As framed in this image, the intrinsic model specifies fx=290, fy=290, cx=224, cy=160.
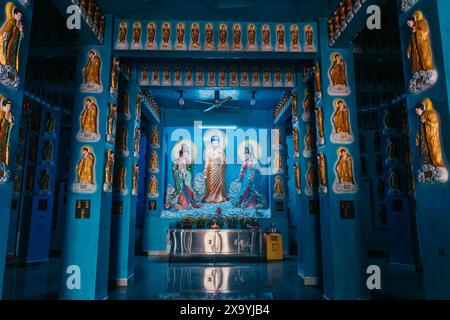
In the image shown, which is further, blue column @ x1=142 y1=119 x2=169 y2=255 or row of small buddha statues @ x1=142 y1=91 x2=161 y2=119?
blue column @ x1=142 y1=119 x2=169 y2=255

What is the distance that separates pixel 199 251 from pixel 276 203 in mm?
3485

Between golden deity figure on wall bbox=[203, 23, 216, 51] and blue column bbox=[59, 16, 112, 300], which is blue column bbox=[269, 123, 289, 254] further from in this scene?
blue column bbox=[59, 16, 112, 300]

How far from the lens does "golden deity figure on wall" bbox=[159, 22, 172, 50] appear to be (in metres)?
5.87

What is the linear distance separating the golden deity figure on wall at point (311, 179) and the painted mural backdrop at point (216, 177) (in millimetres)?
4193

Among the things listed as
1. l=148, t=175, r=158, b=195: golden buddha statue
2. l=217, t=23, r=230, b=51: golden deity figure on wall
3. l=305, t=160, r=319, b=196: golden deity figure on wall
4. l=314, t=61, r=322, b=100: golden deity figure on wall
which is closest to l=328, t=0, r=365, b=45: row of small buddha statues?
l=314, t=61, r=322, b=100: golden deity figure on wall

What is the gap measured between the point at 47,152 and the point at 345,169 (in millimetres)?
9220

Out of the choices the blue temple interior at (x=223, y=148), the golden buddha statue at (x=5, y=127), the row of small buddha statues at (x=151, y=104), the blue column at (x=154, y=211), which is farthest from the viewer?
the blue column at (x=154, y=211)

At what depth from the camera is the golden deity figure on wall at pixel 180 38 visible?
231 inches

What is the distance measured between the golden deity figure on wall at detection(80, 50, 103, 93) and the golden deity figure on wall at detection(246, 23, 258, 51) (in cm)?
292

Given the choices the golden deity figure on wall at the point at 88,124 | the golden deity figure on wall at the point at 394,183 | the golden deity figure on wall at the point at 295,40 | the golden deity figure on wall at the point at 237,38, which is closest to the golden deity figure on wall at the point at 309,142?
the golden deity figure on wall at the point at 295,40

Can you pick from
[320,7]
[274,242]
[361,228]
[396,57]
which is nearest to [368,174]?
[274,242]

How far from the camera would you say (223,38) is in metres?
5.94

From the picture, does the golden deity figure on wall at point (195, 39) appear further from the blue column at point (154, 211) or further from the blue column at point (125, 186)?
the blue column at point (154, 211)

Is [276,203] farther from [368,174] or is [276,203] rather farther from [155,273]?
[155,273]
